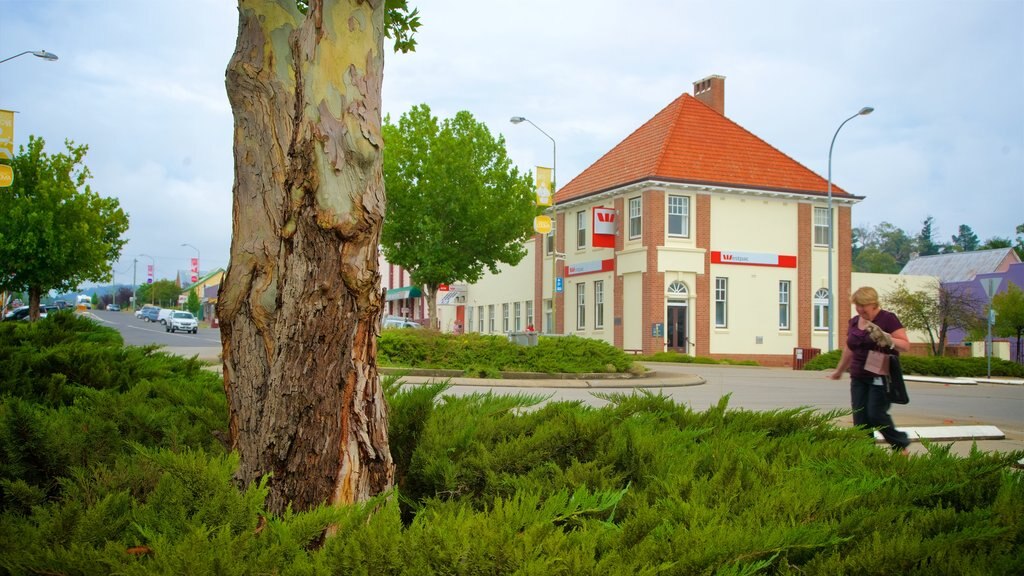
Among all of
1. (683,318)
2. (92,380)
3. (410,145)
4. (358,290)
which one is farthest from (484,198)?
(358,290)

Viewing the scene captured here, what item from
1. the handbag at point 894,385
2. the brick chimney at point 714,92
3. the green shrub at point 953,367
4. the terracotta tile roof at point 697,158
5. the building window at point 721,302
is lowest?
the green shrub at point 953,367

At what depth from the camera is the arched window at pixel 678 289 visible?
3911 cm

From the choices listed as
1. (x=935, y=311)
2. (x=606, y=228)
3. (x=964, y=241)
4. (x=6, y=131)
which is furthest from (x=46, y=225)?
(x=964, y=241)

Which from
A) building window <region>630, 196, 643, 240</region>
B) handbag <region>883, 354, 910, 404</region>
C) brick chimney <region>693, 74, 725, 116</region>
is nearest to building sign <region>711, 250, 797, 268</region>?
building window <region>630, 196, 643, 240</region>

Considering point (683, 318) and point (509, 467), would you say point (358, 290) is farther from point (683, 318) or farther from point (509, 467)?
point (683, 318)

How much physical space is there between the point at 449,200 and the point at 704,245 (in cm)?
1198

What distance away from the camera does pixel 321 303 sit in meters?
3.20

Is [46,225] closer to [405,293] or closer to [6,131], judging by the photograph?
[6,131]

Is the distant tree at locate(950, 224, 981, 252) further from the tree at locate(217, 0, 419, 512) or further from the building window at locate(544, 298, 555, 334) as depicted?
the tree at locate(217, 0, 419, 512)

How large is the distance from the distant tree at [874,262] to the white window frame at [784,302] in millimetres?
72214

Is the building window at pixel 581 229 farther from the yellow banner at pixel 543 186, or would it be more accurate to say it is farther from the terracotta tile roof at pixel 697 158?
the yellow banner at pixel 543 186

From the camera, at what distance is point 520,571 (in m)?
2.17

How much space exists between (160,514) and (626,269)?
38.1 meters

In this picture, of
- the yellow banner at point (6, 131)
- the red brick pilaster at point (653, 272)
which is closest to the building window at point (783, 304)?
the red brick pilaster at point (653, 272)
